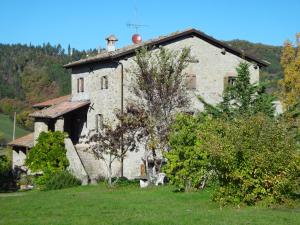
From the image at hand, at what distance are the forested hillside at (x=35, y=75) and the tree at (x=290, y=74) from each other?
47.4 metres

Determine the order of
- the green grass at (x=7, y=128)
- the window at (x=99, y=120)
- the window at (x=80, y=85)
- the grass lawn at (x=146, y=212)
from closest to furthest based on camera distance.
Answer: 1. the grass lawn at (x=146, y=212)
2. the window at (x=99, y=120)
3. the window at (x=80, y=85)
4. the green grass at (x=7, y=128)

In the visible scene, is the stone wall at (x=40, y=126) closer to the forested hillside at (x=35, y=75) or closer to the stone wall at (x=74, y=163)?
the stone wall at (x=74, y=163)

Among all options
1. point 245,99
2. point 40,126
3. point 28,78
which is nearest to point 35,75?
point 28,78

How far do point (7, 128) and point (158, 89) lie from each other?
70694 mm

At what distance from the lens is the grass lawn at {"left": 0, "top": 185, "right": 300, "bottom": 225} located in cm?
1252

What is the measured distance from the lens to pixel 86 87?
33812 millimetres

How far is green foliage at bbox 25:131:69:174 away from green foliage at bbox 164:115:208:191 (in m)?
10.8

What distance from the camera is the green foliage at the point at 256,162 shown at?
50.5 ft

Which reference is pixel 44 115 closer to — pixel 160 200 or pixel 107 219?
pixel 160 200

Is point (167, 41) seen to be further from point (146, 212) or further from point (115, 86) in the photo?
point (146, 212)

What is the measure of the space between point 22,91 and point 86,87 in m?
96.5

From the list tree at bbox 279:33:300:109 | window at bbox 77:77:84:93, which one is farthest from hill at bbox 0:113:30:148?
tree at bbox 279:33:300:109

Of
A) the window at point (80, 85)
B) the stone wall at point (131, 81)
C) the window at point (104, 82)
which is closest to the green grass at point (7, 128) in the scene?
the window at point (80, 85)

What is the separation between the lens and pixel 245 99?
22375 mm
